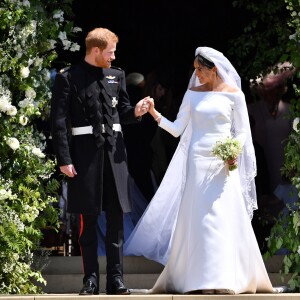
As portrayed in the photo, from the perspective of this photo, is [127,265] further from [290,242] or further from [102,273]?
[290,242]

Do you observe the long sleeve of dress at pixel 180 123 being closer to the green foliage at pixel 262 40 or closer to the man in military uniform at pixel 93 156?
the man in military uniform at pixel 93 156

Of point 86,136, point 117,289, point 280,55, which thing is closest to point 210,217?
point 117,289

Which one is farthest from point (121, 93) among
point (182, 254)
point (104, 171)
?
point (182, 254)

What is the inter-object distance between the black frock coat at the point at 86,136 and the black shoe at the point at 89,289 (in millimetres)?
553

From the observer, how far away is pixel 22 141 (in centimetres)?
1051

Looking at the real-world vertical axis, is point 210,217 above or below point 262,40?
below

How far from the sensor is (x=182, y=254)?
383 inches

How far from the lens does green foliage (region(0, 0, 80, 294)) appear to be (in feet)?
33.5

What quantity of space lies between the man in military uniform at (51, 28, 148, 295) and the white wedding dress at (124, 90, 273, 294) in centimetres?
51

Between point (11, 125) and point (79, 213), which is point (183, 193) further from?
point (11, 125)

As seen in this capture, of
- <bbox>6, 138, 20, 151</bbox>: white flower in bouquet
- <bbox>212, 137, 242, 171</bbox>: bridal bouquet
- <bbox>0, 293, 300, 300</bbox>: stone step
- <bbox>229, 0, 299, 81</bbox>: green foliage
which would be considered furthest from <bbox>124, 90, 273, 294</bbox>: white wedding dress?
<bbox>229, 0, 299, 81</bbox>: green foliage

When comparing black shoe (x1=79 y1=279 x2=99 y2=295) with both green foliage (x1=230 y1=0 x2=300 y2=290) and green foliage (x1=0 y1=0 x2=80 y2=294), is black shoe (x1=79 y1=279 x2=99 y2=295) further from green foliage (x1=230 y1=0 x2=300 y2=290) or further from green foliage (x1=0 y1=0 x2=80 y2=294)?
green foliage (x1=230 y1=0 x2=300 y2=290)

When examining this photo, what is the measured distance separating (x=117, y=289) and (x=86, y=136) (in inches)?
48.1

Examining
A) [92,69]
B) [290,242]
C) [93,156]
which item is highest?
[92,69]
